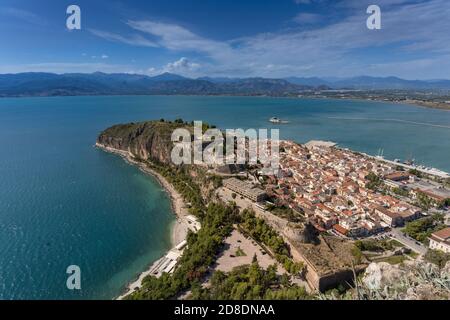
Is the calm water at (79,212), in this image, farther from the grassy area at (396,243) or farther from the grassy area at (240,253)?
the grassy area at (396,243)

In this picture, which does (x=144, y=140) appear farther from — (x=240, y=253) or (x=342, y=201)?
(x=342, y=201)

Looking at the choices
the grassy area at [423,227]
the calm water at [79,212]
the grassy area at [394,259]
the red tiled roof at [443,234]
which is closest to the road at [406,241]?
the grassy area at [423,227]

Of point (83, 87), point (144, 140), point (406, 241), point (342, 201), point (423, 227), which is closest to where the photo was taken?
point (406, 241)

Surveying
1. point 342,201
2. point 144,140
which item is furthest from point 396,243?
point 144,140

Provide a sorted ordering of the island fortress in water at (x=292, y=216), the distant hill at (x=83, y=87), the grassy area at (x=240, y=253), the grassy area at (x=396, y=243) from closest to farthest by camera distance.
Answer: the island fortress in water at (x=292, y=216)
the grassy area at (x=240, y=253)
the grassy area at (x=396, y=243)
the distant hill at (x=83, y=87)

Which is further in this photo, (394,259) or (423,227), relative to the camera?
(423,227)

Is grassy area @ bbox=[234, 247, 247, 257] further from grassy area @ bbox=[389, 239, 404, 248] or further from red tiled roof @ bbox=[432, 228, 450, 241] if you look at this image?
red tiled roof @ bbox=[432, 228, 450, 241]
